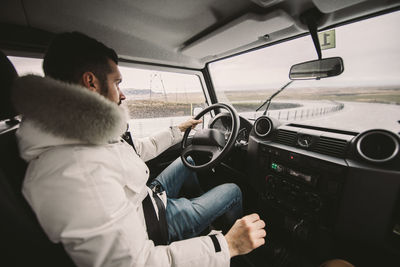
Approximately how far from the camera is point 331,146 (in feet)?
3.84

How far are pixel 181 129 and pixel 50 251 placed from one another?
1388mm

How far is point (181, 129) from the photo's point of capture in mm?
1863

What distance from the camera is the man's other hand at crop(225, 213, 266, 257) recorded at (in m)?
0.83

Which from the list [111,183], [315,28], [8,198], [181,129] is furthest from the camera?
[181,129]

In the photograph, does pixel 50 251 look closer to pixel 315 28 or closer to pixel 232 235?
pixel 232 235

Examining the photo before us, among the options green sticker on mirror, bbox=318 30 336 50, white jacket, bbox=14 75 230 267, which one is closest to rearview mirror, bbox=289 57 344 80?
green sticker on mirror, bbox=318 30 336 50

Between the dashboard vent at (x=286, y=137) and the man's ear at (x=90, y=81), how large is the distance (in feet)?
4.88

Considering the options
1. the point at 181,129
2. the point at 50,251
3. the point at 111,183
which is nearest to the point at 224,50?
the point at 181,129

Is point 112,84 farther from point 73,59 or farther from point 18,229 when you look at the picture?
point 18,229

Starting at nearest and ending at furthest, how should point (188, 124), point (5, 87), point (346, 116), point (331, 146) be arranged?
point (5, 87)
point (331, 146)
point (346, 116)
point (188, 124)

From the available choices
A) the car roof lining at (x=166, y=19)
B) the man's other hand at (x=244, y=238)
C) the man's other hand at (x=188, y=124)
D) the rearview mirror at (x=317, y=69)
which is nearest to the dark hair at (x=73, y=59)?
the car roof lining at (x=166, y=19)

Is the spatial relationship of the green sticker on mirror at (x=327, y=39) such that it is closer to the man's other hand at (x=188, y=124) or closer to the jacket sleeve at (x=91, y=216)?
the man's other hand at (x=188, y=124)

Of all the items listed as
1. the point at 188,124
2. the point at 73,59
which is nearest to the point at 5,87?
the point at 73,59

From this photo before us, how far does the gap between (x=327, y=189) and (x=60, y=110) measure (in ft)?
5.50
